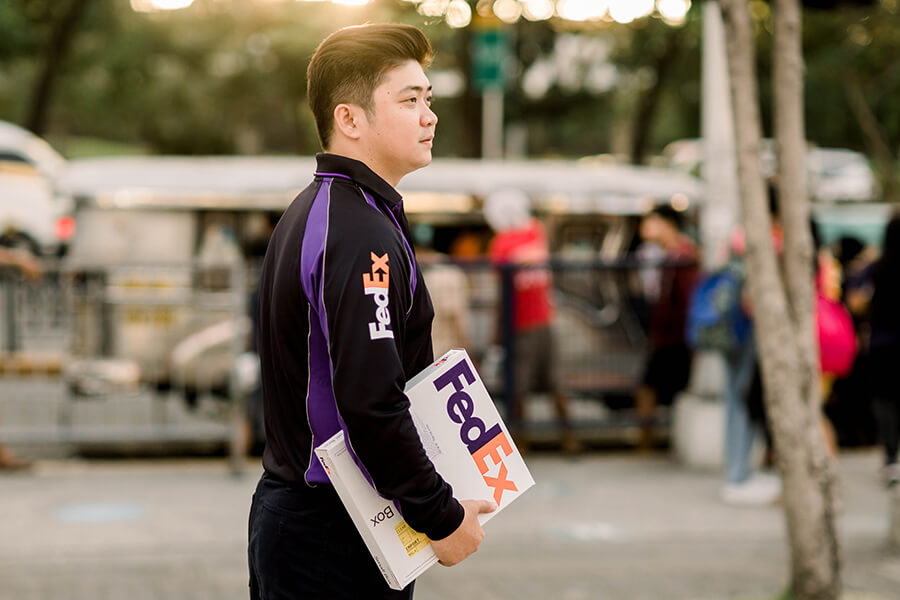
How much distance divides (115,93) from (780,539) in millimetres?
24386

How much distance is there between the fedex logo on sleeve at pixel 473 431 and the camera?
240 cm

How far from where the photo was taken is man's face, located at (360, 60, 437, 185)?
2365mm

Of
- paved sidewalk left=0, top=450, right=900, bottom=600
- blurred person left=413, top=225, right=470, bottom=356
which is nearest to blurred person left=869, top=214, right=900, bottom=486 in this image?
paved sidewalk left=0, top=450, right=900, bottom=600

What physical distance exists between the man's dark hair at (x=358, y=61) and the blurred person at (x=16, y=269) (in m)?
6.23

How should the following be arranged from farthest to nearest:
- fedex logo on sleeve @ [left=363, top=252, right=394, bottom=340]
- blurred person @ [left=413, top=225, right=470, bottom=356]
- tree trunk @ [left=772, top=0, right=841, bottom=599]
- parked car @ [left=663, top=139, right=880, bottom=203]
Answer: parked car @ [left=663, top=139, right=880, bottom=203] → blurred person @ [left=413, top=225, right=470, bottom=356] → tree trunk @ [left=772, top=0, right=841, bottom=599] → fedex logo on sleeve @ [left=363, top=252, right=394, bottom=340]

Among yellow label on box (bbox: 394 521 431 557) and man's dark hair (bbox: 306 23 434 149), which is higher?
man's dark hair (bbox: 306 23 434 149)

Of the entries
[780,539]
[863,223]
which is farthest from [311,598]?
[863,223]

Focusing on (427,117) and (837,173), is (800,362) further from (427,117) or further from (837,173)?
(837,173)

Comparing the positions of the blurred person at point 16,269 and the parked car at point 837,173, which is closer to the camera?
the blurred person at point 16,269

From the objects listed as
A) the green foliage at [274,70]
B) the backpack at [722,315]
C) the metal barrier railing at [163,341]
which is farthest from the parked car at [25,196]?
the backpack at [722,315]

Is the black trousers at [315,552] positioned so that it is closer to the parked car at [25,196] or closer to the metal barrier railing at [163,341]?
the metal barrier railing at [163,341]

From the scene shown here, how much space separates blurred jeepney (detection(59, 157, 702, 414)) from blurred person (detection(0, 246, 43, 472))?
10.4 inches

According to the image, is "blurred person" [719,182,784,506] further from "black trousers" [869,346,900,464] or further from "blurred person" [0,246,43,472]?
"blurred person" [0,246,43,472]

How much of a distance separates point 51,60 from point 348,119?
20493 mm
